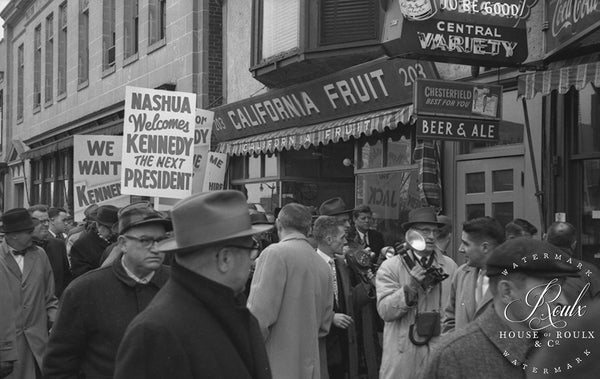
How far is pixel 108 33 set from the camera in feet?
73.9

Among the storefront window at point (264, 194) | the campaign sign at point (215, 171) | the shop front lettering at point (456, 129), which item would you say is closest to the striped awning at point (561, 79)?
the shop front lettering at point (456, 129)

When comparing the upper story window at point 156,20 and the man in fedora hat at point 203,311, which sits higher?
the upper story window at point 156,20

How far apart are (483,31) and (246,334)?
5.95m

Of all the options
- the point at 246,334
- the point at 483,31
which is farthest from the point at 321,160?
the point at 246,334

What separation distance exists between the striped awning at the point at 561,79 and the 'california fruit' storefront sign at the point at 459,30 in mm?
781

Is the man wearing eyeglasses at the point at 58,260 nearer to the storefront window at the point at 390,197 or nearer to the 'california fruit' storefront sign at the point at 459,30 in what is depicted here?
the 'california fruit' storefront sign at the point at 459,30

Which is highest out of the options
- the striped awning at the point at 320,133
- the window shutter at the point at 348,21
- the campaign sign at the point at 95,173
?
the window shutter at the point at 348,21

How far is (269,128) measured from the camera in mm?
14633

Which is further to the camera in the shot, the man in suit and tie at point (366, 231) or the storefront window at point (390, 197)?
the storefront window at point (390, 197)

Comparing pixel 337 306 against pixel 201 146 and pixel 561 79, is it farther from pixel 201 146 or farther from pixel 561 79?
pixel 201 146

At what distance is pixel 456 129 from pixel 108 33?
52.5 ft

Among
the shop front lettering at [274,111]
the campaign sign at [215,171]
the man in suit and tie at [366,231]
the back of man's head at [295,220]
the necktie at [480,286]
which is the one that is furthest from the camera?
the shop front lettering at [274,111]

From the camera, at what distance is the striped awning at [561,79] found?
275 inches

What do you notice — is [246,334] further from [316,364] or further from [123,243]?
[316,364]
